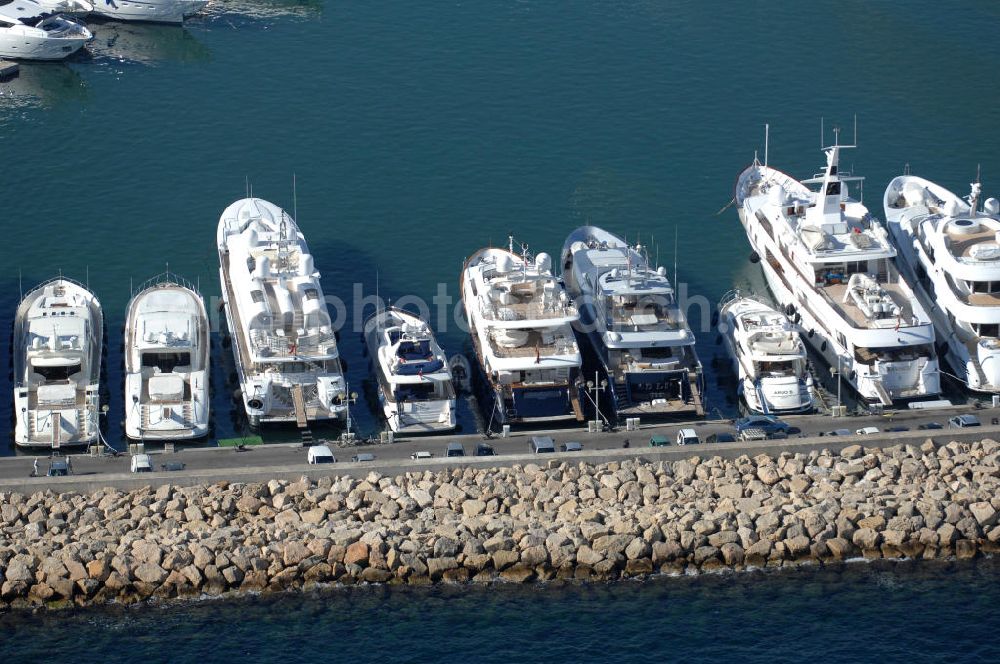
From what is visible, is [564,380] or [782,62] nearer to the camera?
[564,380]

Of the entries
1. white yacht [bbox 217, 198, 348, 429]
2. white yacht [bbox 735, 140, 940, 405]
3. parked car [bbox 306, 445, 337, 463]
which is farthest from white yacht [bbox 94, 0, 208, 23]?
parked car [bbox 306, 445, 337, 463]

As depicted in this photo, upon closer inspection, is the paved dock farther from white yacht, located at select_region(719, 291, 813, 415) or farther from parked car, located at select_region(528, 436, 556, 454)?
white yacht, located at select_region(719, 291, 813, 415)

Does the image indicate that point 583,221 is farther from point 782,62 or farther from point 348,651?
point 348,651

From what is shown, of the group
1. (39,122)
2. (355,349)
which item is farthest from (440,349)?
(39,122)

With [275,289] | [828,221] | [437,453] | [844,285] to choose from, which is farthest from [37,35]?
[844,285]

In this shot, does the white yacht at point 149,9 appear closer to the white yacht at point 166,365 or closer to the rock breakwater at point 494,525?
the white yacht at point 166,365

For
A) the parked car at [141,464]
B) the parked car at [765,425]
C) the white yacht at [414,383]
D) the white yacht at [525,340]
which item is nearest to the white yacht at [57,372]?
the parked car at [141,464]

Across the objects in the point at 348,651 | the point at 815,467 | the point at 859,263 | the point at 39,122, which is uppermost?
the point at 39,122
